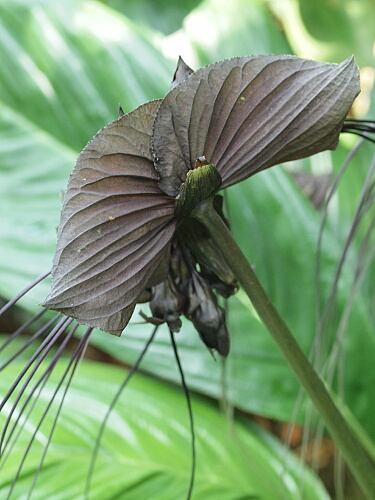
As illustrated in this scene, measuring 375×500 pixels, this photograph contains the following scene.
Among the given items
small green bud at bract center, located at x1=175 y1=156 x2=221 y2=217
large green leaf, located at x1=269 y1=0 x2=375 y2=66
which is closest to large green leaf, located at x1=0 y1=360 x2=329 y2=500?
small green bud at bract center, located at x1=175 y1=156 x2=221 y2=217

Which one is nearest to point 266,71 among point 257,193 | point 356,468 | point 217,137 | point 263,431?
point 217,137

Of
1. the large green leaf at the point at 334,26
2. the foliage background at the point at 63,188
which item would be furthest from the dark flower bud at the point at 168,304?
the large green leaf at the point at 334,26

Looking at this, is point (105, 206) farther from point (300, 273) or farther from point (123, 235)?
point (300, 273)

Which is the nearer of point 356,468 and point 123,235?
point 123,235

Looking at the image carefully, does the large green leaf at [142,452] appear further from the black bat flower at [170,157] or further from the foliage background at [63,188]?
the black bat flower at [170,157]

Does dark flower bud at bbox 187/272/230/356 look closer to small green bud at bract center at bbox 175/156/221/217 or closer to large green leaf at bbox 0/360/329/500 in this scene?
small green bud at bract center at bbox 175/156/221/217

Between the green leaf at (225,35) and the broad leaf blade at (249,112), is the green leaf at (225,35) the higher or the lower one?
the higher one

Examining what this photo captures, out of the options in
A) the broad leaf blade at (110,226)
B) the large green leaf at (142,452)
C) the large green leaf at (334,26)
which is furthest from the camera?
the large green leaf at (334,26)

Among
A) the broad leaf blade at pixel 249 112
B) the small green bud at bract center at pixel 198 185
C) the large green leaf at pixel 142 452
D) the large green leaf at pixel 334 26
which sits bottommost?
the large green leaf at pixel 142 452
